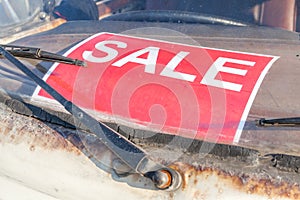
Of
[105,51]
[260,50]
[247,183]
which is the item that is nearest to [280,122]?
[247,183]

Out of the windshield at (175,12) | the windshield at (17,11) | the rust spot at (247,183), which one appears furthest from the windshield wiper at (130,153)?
the windshield at (17,11)

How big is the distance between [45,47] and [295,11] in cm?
115

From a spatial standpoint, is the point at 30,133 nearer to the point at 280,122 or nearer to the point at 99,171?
the point at 99,171

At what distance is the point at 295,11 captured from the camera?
2.32m

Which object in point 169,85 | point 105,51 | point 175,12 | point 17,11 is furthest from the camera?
point 17,11

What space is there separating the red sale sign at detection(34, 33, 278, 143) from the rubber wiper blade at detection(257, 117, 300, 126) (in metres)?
0.06

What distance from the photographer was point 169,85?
5.24 feet

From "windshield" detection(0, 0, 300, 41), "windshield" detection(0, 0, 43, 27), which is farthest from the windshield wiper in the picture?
"windshield" detection(0, 0, 43, 27)

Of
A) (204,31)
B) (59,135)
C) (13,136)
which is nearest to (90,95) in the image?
(59,135)

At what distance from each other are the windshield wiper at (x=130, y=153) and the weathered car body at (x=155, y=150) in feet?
0.11

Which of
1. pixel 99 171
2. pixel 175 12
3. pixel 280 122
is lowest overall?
pixel 99 171

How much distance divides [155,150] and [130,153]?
0.09m

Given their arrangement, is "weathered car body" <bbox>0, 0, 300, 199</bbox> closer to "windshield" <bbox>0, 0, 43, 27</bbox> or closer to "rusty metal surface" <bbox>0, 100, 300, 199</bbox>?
"rusty metal surface" <bbox>0, 100, 300, 199</bbox>

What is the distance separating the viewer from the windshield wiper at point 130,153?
1339 millimetres
